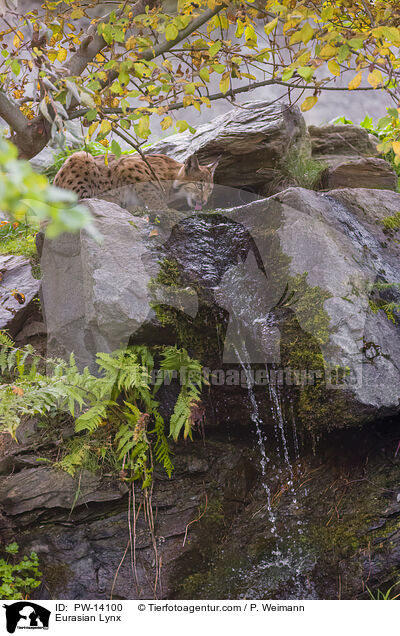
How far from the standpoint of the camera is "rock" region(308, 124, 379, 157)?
8.52m

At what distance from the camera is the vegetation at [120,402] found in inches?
164

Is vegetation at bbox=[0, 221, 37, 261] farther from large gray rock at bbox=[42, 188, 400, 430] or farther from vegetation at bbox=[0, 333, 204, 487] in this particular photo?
vegetation at bbox=[0, 333, 204, 487]

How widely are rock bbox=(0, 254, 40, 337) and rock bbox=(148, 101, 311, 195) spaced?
9.46 feet

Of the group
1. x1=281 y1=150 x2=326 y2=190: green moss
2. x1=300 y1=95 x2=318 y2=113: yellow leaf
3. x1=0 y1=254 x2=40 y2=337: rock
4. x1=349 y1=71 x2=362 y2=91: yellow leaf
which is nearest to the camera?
x1=349 y1=71 x2=362 y2=91: yellow leaf

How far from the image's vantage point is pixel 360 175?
7375mm

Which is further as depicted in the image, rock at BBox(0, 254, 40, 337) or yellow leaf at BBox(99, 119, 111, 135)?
rock at BBox(0, 254, 40, 337)

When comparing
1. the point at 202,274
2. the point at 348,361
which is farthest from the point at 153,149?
the point at 348,361

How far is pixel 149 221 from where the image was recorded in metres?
5.05

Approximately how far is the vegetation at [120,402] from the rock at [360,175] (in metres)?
4.18

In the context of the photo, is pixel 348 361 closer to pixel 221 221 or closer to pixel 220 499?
pixel 220 499
